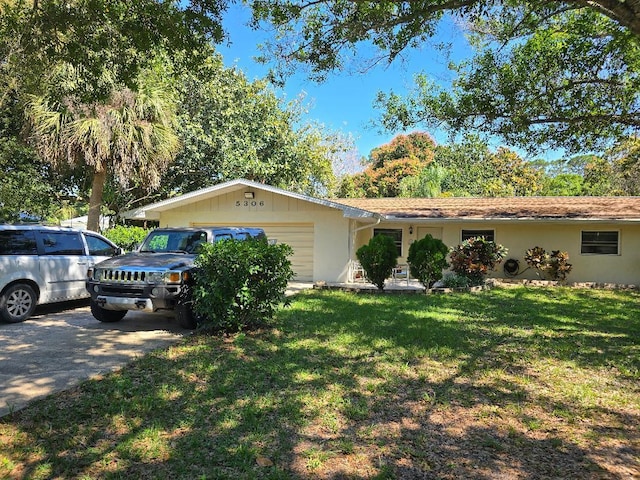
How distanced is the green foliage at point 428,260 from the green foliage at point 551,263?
16.3 ft

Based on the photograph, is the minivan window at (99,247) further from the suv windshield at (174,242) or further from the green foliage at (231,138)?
the green foliage at (231,138)

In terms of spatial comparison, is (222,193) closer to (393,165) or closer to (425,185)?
(425,185)

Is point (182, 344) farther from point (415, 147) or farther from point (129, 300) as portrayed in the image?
point (415, 147)

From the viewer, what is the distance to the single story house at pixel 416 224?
14.9 metres

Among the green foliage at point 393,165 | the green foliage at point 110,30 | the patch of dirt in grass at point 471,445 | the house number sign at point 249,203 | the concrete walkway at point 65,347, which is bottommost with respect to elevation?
the patch of dirt in grass at point 471,445

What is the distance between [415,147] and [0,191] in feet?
108

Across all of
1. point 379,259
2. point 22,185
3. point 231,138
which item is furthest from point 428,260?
point 22,185

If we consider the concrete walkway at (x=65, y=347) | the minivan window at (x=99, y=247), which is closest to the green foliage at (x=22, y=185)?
the minivan window at (x=99, y=247)

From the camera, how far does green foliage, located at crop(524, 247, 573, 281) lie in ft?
51.1

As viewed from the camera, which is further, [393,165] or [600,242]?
[393,165]

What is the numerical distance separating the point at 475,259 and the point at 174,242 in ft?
33.3

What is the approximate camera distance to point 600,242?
52.5 feet

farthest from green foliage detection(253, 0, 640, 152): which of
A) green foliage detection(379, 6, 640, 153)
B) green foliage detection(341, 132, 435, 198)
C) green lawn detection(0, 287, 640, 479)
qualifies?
green foliage detection(341, 132, 435, 198)

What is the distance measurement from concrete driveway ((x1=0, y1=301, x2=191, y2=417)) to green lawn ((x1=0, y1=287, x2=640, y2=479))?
0.37 meters
